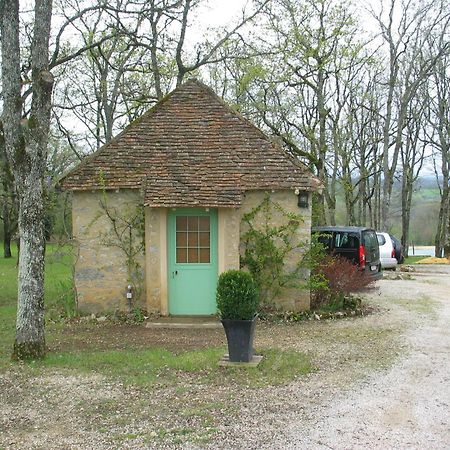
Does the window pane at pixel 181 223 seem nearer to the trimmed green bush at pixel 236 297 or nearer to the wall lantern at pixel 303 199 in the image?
the wall lantern at pixel 303 199

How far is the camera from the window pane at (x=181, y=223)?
11828 mm

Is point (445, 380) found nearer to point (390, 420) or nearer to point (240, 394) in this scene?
point (390, 420)

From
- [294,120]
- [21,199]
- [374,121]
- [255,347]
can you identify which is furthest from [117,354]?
[374,121]

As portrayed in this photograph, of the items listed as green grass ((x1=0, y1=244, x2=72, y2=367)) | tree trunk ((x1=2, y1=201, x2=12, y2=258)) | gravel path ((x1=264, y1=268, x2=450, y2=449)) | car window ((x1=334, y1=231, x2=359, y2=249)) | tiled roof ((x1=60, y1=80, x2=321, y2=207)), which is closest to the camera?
gravel path ((x1=264, y1=268, x2=450, y2=449))

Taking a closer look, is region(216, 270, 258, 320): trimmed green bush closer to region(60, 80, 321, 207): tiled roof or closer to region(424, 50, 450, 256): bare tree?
region(60, 80, 321, 207): tiled roof

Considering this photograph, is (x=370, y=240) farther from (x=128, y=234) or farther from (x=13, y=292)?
(x=13, y=292)

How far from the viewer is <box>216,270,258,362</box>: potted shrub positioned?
816cm

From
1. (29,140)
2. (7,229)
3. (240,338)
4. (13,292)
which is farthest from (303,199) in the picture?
(7,229)

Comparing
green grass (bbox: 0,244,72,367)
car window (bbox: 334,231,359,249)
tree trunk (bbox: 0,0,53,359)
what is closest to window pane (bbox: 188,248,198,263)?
green grass (bbox: 0,244,72,367)

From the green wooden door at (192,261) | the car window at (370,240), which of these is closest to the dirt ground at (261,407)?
the green wooden door at (192,261)

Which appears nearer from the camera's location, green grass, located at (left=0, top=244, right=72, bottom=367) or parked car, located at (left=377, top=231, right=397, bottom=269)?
green grass, located at (left=0, top=244, right=72, bottom=367)

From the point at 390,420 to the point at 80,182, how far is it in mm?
8115

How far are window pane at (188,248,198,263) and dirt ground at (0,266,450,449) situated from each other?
239 centimetres

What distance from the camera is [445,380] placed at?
24.6ft
